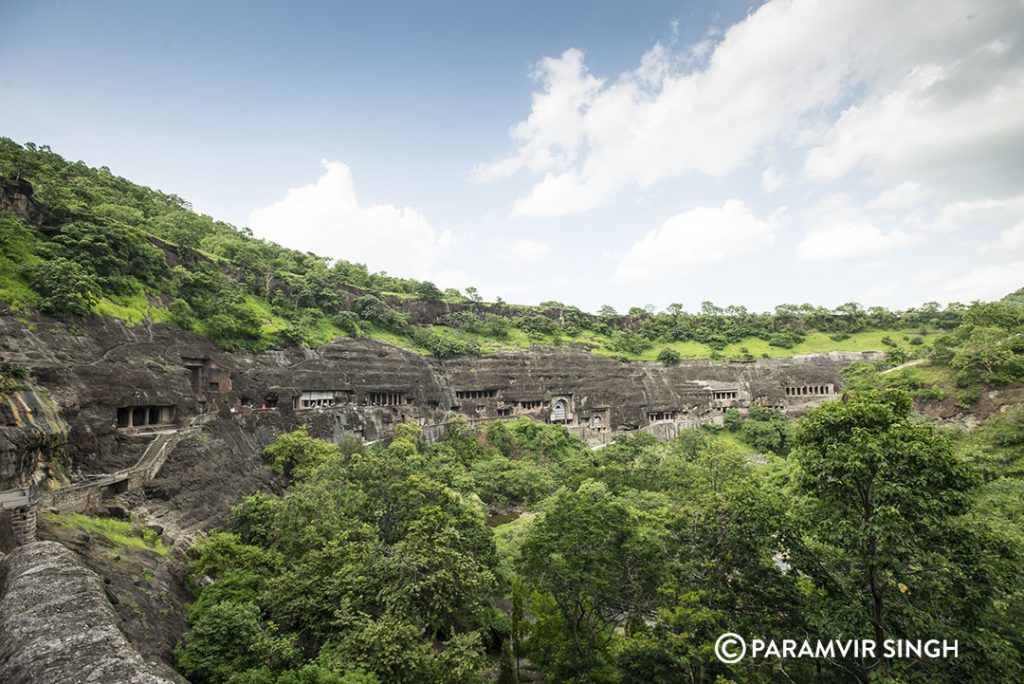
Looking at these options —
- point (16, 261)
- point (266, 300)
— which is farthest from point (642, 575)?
point (266, 300)

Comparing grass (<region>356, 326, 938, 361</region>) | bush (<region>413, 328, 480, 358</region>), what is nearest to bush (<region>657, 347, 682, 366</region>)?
grass (<region>356, 326, 938, 361</region>)

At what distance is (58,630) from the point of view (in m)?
7.95

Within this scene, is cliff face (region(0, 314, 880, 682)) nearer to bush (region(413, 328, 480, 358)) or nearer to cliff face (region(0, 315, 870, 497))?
cliff face (region(0, 315, 870, 497))

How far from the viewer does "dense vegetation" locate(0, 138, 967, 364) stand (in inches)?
967

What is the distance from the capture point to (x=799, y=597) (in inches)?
461

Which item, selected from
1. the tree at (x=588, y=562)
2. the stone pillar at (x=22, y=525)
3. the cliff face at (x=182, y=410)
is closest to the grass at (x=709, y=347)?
the cliff face at (x=182, y=410)

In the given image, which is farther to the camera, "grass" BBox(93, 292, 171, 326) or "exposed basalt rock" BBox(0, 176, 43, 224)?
"exposed basalt rock" BBox(0, 176, 43, 224)

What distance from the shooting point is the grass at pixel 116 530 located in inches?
576

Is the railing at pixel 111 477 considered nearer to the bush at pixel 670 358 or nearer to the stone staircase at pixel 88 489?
Result: the stone staircase at pixel 88 489

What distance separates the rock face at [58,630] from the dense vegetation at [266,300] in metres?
16.3

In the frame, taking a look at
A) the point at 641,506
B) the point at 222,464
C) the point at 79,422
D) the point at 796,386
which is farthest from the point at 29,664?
the point at 796,386

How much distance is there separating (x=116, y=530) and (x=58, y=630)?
33.9 feet

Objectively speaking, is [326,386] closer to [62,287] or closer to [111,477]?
[62,287]

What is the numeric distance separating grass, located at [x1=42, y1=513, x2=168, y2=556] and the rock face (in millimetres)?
4684
